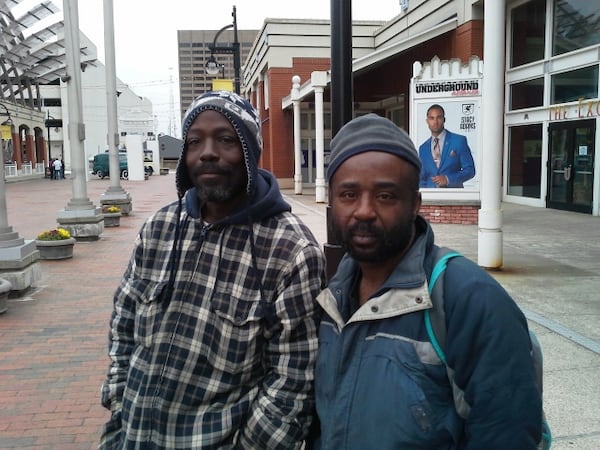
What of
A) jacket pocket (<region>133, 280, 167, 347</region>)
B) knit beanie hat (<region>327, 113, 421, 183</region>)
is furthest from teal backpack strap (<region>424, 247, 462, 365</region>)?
jacket pocket (<region>133, 280, 167, 347</region>)

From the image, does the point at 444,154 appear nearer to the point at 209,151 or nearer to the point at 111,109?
the point at 111,109

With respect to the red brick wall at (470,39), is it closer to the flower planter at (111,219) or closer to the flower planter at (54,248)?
the flower planter at (111,219)

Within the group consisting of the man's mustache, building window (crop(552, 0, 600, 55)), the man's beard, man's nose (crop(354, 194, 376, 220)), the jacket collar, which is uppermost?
building window (crop(552, 0, 600, 55))

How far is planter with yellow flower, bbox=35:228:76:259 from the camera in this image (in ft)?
31.8

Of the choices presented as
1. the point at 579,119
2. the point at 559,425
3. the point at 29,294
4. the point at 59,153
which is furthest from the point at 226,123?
the point at 59,153

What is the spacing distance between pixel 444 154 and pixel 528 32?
7.36 metres

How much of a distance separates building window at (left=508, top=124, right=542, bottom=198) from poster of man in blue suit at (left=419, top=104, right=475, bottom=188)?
530 cm

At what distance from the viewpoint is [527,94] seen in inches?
679

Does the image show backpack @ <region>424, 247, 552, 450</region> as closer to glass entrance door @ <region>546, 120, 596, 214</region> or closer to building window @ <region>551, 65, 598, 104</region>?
glass entrance door @ <region>546, 120, 596, 214</region>

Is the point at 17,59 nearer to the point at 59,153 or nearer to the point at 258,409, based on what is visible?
the point at 59,153

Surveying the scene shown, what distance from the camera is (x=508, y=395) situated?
1.31 metres

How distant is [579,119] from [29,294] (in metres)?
13.4

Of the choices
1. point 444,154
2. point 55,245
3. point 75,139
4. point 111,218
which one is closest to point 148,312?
point 55,245

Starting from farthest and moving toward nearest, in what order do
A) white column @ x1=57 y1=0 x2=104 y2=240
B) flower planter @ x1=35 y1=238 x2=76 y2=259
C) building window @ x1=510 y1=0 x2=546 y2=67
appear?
building window @ x1=510 y1=0 x2=546 y2=67
white column @ x1=57 y1=0 x2=104 y2=240
flower planter @ x1=35 y1=238 x2=76 y2=259
